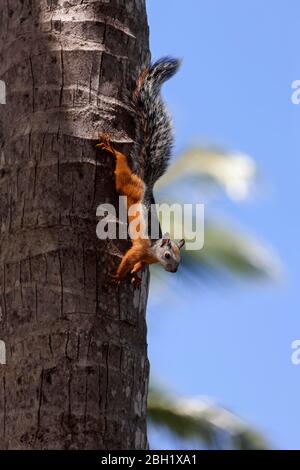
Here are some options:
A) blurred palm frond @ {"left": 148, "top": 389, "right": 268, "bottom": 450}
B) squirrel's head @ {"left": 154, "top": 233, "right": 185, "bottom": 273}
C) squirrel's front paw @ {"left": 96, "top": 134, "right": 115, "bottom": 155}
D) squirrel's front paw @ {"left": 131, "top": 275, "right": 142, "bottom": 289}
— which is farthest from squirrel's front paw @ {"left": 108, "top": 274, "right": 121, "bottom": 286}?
blurred palm frond @ {"left": 148, "top": 389, "right": 268, "bottom": 450}

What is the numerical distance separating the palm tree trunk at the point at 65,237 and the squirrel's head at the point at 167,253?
0.59m

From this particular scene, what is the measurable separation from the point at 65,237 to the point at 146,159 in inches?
30.7

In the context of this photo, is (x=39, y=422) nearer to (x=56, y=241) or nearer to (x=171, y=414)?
(x=56, y=241)

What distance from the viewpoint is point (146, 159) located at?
4.11 m

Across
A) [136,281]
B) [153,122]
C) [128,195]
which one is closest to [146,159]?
[153,122]

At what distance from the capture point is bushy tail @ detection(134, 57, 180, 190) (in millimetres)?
3949

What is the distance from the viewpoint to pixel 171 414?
10.7m

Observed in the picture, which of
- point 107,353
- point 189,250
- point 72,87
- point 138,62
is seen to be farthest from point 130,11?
point 189,250

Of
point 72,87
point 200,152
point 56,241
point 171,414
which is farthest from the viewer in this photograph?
point 200,152

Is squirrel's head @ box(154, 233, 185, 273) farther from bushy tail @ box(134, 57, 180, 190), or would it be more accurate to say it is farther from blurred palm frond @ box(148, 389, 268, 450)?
blurred palm frond @ box(148, 389, 268, 450)

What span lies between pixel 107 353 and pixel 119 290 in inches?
8.8

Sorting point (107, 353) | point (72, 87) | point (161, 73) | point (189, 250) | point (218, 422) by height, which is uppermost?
point (189, 250)

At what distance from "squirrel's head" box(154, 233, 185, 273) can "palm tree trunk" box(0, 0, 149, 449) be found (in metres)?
0.59

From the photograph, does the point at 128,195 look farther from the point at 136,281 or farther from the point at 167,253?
the point at 167,253
